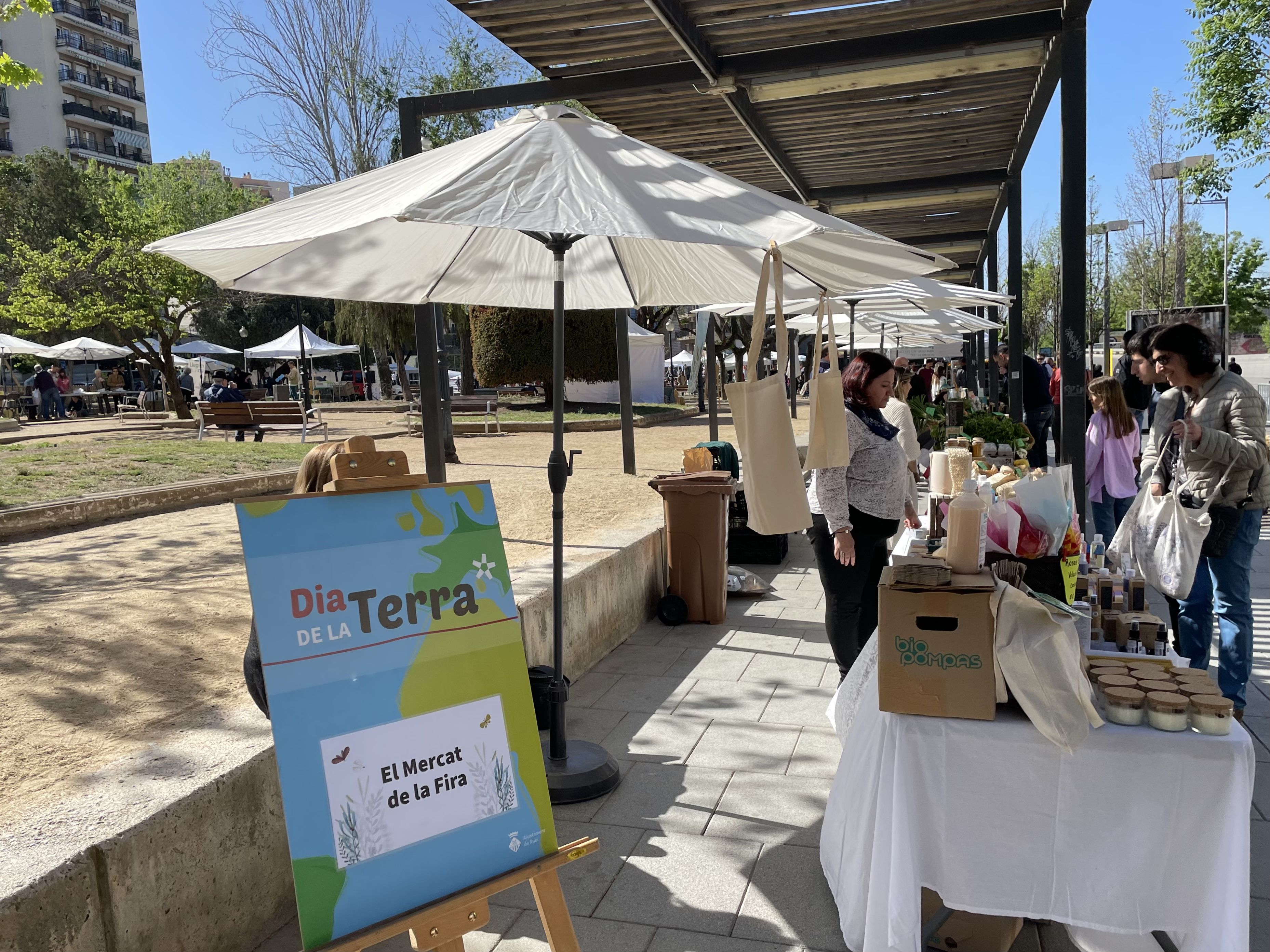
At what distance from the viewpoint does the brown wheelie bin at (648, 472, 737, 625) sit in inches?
268

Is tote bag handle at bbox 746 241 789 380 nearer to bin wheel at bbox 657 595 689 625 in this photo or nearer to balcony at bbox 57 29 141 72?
bin wheel at bbox 657 595 689 625

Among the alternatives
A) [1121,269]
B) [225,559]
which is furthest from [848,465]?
[1121,269]

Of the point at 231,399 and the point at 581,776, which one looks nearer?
the point at 581,776

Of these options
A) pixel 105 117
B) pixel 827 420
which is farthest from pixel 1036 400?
pixel 105 117

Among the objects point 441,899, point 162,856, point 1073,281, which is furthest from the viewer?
point 1073,281

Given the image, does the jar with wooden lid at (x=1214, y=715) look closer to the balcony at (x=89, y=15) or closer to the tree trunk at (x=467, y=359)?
the tree trunk at (x=467, y=359)

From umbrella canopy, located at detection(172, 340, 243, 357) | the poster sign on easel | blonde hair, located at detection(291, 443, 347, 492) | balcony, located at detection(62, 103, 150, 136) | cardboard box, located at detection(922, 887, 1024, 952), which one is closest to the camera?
the poster sign on easel

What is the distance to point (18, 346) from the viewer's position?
32.1m

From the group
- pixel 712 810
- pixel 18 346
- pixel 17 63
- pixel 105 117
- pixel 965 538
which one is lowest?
pixel 712 810

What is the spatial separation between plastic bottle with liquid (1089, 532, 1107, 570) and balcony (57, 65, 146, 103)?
90.9 meters

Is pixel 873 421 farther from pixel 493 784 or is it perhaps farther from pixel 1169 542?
pixel 493 784

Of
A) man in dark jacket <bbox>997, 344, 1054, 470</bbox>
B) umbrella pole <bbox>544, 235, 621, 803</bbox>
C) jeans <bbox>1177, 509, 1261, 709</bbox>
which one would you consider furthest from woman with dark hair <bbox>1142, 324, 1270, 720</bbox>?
man in dark jacket <bbox>997, 344, 1054, 470</bbox>

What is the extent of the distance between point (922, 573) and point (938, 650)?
0.22 metres

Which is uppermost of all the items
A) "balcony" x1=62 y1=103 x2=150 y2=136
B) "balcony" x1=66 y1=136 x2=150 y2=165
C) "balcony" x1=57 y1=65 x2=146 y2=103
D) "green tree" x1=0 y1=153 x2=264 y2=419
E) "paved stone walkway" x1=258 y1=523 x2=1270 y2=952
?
"balcony" x1=57 y1=65 x2=146 y2=103
